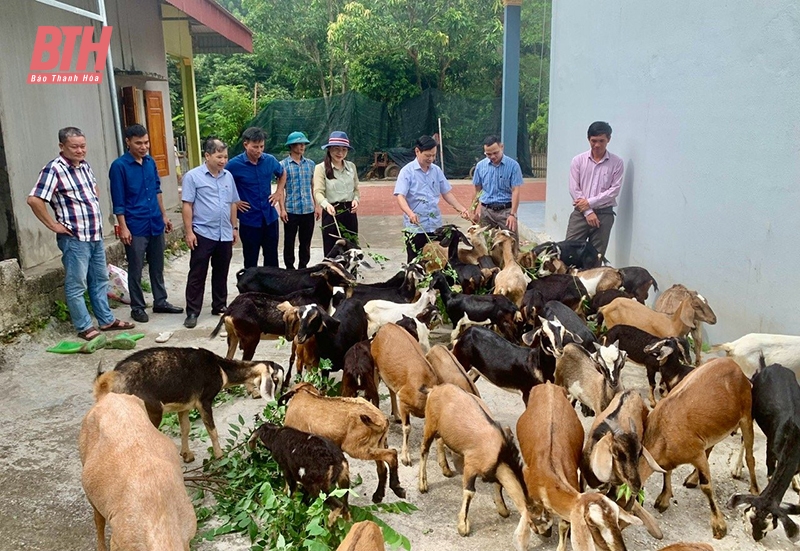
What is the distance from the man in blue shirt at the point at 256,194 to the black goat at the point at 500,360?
359cm

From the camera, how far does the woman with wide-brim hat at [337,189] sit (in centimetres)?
773

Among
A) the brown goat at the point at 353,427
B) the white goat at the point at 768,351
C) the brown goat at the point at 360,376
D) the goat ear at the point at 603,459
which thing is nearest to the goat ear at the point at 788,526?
the goat ear at the point at 603,459

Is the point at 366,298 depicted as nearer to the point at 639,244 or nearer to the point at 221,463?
the point at 221,463

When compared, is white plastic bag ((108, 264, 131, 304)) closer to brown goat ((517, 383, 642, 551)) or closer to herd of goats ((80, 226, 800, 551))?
herd of goats ((80, 226, 800, 551))

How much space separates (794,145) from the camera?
4.70 meters

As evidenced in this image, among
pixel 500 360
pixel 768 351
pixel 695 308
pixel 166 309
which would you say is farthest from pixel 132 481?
pixel 166 309

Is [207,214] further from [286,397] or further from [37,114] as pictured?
[286,397]

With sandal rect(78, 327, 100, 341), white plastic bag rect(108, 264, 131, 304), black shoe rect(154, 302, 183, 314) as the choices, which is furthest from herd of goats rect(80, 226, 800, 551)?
white plastic bag rect(108, 264, 131, 304)

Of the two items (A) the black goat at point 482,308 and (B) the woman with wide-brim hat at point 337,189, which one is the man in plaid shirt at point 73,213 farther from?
(A) the black goat at point 482,308

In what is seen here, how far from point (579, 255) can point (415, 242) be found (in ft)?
6.07

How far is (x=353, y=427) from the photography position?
3711 millimetres

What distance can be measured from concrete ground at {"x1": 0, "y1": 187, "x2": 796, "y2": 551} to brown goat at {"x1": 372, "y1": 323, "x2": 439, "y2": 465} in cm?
30

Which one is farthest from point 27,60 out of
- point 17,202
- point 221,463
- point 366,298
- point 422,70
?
point 422,70

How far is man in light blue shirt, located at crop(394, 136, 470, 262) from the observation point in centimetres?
710
